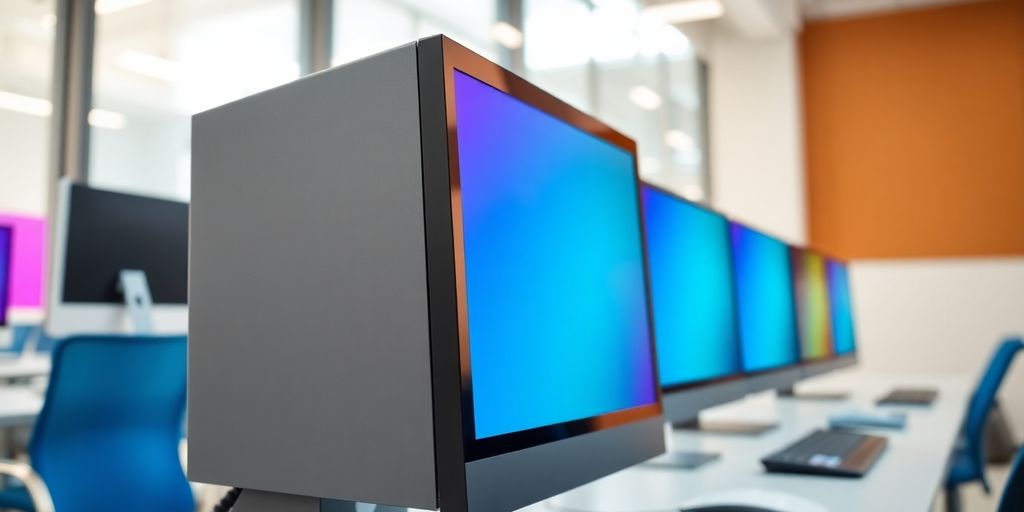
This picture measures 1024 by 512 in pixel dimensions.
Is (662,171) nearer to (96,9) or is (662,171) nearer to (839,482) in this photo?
(96,9)

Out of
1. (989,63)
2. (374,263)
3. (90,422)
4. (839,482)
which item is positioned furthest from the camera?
(989,63)

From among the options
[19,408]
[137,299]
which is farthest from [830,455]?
[19,408]

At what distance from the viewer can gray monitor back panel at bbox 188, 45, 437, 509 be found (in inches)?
26.0

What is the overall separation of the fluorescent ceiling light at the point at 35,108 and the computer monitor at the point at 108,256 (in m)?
0.81

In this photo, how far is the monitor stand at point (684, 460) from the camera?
1.45 meters

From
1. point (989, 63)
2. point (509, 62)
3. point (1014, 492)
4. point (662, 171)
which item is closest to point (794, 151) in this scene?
point (662, 171)

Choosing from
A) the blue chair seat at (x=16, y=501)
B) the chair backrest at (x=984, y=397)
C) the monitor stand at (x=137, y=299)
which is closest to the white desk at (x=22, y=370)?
the blue chair seat at (x=16, y=501)

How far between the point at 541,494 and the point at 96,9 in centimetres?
288

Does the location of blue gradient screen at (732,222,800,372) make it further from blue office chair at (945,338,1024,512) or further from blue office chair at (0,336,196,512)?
blue office chair at (0,336,196,512)

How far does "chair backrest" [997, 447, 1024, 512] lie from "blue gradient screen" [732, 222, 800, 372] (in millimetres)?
966

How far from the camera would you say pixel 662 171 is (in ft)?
20.1

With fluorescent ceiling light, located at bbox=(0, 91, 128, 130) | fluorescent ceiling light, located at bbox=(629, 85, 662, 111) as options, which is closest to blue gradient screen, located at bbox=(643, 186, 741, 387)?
fluorescent ceiling light, located at bbox=(0, 91, 128, 130)

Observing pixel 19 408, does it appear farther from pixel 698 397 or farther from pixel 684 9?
pixel 684 9

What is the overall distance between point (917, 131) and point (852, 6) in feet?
3.59
